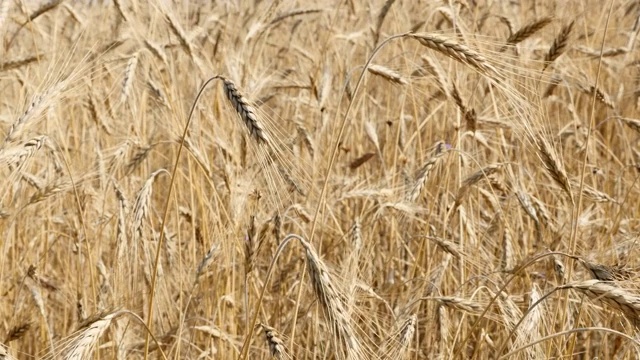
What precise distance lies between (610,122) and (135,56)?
2612mm

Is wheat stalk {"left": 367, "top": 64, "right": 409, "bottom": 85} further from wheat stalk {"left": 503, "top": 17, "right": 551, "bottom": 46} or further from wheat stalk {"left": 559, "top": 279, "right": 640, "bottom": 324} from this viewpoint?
wheat stalk {"left": 559, "top": 279, "right": 640, "bottom": 324}

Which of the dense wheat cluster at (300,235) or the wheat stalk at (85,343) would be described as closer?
the wheat stalk at (85,343)

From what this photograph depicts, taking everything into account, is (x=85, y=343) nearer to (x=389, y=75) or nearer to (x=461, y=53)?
(x=461, y=53)

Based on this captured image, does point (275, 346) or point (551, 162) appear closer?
point (275, 346)

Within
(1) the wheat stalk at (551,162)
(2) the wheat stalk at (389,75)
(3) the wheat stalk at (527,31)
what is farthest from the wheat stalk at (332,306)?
(3) the wheat stalk at (527,31)

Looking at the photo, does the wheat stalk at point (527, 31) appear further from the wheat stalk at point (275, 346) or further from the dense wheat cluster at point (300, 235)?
the wheat stalk at point (275, 346)

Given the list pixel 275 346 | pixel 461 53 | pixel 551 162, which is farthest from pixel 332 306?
pixel 551 162

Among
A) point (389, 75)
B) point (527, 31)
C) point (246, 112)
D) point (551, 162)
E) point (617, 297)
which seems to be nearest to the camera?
point (617, 297)

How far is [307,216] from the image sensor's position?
225 centimetres

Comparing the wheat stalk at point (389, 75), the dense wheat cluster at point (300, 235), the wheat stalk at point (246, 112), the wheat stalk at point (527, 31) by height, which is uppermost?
the wheat stalk at point (246, 112)

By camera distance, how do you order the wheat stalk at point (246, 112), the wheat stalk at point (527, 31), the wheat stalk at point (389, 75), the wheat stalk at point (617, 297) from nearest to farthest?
the wheat stalk at point (617, 297), the wheat stalk at point (246, 112), the wheat stalk at point (389, 75), the wheat stalk at point (527, 31)

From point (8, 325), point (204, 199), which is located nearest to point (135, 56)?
point (204, 199)

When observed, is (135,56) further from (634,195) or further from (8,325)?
(634,195)

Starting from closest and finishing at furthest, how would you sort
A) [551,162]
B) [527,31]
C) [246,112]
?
1. [246,112]
2. [551,162]
3. [527,31]
